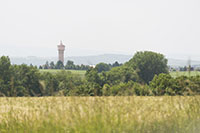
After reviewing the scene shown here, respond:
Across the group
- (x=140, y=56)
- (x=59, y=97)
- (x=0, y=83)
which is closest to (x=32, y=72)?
(x=0, y=83)

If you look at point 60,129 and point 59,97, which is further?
point 59,97

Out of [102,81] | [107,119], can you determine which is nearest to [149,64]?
[102,81]

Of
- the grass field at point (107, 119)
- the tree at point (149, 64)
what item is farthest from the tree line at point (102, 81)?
the grass field at point (107, 119)

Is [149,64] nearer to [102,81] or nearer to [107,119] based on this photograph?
[102,81]

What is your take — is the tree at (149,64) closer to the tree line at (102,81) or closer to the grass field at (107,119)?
the tree line at (102,81)

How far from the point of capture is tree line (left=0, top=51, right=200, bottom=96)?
6941 millimetres

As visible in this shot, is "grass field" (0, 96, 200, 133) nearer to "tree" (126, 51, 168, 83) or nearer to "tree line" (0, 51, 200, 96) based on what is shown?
"tree line" (0, 51, 200, 96)

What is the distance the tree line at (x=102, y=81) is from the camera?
6941 millimetres

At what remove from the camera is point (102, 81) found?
96.2m

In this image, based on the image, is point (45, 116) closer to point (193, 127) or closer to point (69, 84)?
point (69, 84)

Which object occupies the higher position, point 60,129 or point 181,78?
point 181,78

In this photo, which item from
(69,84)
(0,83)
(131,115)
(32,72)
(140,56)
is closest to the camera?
(131,115)

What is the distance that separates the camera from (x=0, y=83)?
72.8m

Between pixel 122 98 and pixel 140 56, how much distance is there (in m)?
108
